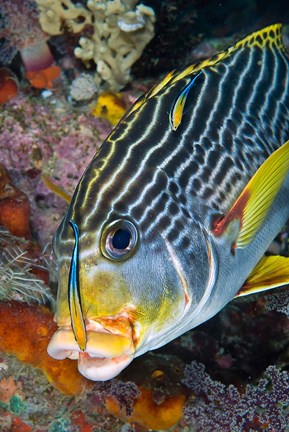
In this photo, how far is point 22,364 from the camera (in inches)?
135

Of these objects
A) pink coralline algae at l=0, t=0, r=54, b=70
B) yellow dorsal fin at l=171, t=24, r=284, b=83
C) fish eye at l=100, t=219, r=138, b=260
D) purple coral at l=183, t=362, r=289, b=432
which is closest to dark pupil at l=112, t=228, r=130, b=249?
fish eye at l=100, t=219, r=138, b=260

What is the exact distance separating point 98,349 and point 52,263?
1.85 m

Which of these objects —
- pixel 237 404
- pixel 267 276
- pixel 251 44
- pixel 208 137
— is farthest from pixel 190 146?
pixel 237 404

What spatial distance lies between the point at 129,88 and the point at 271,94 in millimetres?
2532

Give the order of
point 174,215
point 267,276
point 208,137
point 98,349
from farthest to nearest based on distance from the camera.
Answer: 1. point 267,276
2. point 208,137
3. point 174,215
4. point 98,349

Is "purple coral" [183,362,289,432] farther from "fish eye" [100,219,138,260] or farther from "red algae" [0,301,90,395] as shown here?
"fish eye" [100,219,138,260]

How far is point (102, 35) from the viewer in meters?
5.56

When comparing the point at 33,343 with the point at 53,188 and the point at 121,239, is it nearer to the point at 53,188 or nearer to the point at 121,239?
the point at 53,188

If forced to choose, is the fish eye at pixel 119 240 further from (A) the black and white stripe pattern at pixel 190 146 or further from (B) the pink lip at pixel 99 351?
(B) the pink lip at pixel 99 351

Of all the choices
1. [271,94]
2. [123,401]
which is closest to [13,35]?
[271,94]

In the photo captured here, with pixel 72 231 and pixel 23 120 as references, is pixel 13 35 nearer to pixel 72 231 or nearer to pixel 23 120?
pixel 23 120

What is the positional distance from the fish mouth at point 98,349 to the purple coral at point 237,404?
146cm

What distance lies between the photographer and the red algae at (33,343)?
3.38 metres

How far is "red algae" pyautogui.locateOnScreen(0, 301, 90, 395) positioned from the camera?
338 cm
